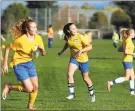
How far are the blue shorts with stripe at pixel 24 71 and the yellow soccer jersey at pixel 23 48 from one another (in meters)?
0.09

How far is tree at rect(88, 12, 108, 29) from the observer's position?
103625 millimetres

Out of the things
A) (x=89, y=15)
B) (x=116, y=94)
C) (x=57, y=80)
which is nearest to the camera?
(x=116, y=94)

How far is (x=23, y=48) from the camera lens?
12.1m

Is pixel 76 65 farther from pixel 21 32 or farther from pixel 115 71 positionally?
pixel 115 71

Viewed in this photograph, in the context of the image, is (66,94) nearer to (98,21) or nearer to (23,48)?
(23,48)

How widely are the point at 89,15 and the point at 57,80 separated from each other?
9229 centimetres

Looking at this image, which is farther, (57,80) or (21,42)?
(57,80)

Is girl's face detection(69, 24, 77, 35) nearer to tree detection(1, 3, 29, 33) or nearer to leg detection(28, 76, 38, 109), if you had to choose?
leg detection(28, 76, 38, 109)

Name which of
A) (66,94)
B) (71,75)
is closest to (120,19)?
(66,94)

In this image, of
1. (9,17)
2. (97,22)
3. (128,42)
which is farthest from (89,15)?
(128,42)

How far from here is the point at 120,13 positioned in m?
104

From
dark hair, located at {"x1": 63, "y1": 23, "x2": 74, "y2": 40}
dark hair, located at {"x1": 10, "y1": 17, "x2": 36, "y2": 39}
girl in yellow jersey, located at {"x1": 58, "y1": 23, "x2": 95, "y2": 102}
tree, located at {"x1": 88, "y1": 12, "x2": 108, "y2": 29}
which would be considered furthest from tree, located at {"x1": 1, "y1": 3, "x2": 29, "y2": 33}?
dark hair, located at {"x1": 10, "y1": 17, "x2": 36, "y2": 39}

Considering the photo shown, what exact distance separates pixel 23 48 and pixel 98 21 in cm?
9358

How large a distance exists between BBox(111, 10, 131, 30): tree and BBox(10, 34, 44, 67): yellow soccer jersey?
269 feet
